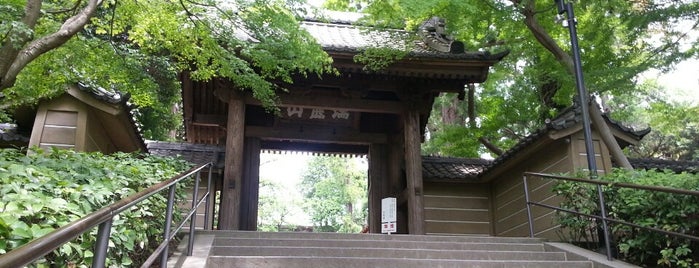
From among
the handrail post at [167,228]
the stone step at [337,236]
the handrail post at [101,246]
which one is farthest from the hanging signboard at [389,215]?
the handrail post at [101,246]

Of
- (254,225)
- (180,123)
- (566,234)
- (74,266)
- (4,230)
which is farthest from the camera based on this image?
(180,123)

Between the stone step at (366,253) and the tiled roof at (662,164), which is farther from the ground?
the tiled roof at (662,164)

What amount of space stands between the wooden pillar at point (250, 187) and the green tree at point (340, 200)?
64.2 ft

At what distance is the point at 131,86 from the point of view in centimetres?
702

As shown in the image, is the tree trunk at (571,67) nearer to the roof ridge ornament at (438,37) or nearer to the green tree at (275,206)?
the roof ridge ornament at (438,37)

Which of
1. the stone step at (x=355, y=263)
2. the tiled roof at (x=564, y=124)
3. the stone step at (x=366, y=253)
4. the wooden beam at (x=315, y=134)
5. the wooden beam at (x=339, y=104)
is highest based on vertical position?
the wooden beam at (x=339, y=104)

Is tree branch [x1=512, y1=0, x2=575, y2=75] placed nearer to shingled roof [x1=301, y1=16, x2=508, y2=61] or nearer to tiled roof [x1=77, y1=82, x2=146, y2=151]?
shingled roof [x1=301, y1=16, x2=508, y2=61]

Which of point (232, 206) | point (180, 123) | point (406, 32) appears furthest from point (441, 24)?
point (180, 123)

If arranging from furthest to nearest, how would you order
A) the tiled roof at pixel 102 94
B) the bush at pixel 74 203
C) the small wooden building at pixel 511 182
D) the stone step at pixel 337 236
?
1. the small wooden building at pixel 511 182
2. the tiled roof at pixel 102 94
3. the stone step at pixel 337 236
4. the bush at pixel 74 203

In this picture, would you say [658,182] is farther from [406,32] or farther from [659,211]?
[406,32]

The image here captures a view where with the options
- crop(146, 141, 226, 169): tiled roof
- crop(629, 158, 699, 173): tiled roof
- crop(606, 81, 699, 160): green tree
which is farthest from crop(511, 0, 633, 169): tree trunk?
crop(606, 81, 699, 160): green tree

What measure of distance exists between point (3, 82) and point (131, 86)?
2543mm

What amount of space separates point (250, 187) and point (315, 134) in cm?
165

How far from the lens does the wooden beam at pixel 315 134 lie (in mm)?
10047
